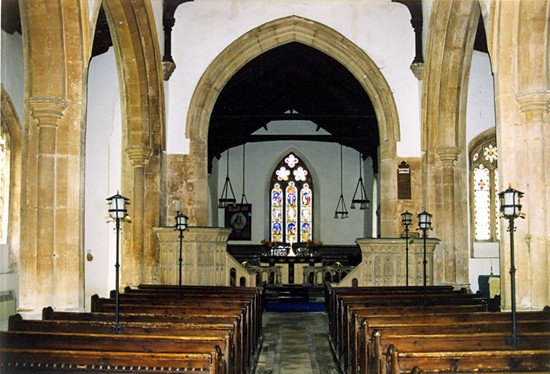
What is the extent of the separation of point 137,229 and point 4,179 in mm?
2467

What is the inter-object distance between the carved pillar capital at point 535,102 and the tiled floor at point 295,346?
3741mm

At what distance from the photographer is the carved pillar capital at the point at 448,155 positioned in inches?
511

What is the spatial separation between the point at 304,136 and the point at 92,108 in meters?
11.1

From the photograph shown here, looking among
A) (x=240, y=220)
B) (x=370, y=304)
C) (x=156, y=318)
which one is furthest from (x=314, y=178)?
(x=156, y=318)

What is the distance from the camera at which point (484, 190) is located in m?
16.0

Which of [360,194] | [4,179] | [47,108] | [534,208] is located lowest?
[534,208]

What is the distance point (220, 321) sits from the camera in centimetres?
653

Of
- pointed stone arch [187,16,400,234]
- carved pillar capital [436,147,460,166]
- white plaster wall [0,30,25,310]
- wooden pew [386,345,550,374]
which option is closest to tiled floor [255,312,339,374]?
pointed stone arch [187,16,400,234]

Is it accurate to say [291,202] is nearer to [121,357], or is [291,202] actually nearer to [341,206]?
[341,206]

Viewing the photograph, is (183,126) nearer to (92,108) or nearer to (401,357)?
(92,108)

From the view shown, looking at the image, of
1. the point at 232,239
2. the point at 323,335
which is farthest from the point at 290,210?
the point at 323,335

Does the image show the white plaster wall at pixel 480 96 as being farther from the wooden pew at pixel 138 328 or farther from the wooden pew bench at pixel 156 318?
the wooden pew at pixel 138 328

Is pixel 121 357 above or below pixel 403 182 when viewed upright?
below

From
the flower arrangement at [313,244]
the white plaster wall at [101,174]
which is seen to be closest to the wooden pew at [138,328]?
the white plaster wall at [101,174]
